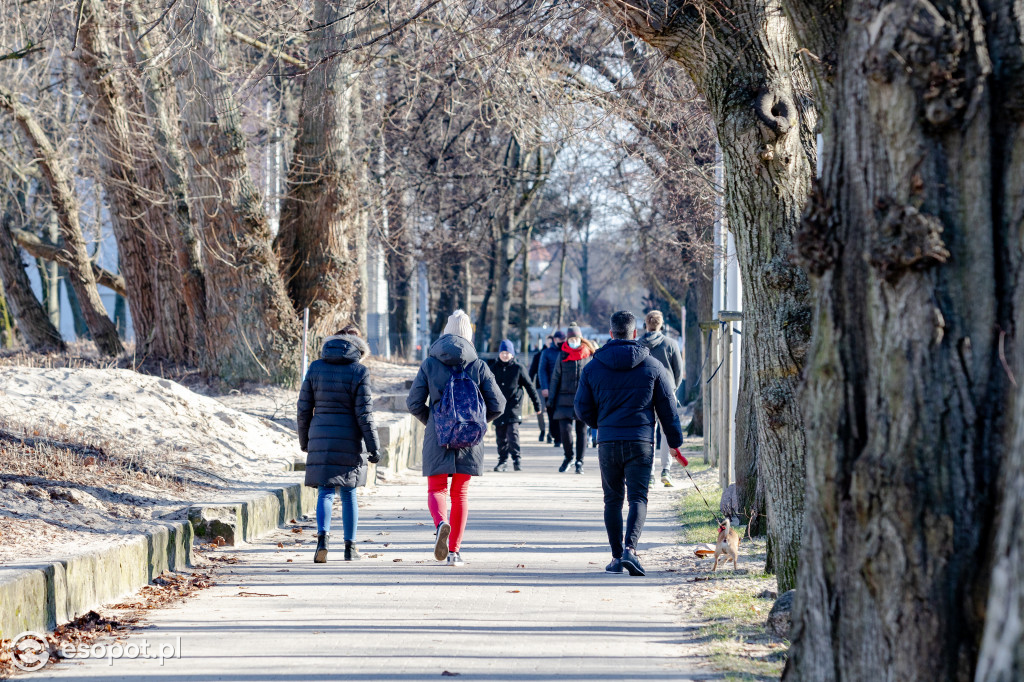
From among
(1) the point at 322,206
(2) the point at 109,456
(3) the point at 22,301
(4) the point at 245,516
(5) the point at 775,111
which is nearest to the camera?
(5) the point at 775,111

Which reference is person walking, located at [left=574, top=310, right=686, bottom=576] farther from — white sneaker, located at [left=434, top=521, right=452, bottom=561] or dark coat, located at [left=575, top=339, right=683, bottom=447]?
white sneaker, located at [left=434, top=521, right=452, bottom=561]

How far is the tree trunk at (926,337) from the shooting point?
10.8ft

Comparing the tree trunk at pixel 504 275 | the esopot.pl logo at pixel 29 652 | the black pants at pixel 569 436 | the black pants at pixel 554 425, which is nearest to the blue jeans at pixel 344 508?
the esopot.pl logo at pixel 29 652

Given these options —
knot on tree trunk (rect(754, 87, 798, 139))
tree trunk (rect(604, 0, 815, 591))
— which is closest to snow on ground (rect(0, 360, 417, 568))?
tree trunk (rect(604, 0, 815, 591))

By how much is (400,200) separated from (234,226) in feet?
32.8

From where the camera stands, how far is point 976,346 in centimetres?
337

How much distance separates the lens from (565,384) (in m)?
14.9

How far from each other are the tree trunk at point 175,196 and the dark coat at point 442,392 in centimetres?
960

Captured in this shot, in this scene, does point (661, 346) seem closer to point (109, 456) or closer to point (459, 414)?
point (459, 414)

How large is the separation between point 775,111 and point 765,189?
474 millimetres

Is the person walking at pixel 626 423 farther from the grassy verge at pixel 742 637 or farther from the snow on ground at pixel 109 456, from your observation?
the snow on ground at pixel 109 456

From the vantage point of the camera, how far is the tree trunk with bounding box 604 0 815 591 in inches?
252

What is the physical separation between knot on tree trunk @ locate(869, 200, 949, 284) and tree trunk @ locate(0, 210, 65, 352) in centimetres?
1730

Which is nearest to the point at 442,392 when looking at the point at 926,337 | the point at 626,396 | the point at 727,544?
the point at 626,396
